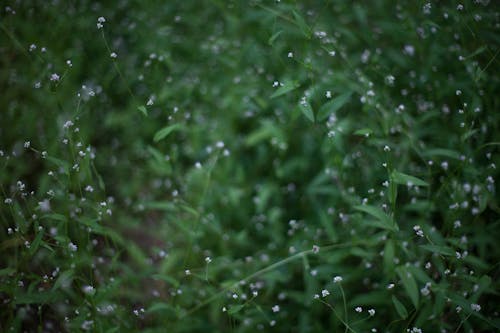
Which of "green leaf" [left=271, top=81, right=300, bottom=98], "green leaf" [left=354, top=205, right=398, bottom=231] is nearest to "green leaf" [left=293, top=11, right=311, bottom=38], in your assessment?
"green leaf" [left=271, top=81, right=300, bottom=98]

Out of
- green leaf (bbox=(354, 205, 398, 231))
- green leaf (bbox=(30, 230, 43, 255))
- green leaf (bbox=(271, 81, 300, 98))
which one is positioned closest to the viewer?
green leaf (bbox=(30, 230, 43, 255))

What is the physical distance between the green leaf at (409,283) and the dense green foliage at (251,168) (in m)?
0.02

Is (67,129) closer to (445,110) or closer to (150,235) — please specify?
(150,235)

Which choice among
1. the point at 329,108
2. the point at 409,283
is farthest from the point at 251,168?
the point at 409,283

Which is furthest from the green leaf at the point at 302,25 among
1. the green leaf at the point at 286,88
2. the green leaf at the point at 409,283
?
the green leaf at the point at 409,283

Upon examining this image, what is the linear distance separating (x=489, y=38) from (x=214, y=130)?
2.21 meters

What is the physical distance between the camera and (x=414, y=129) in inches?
128

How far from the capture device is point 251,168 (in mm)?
3791

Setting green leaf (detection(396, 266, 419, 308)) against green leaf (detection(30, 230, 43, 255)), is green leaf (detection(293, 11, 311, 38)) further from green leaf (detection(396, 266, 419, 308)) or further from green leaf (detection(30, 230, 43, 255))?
green leaf (detection(30, 230, 43, 255))

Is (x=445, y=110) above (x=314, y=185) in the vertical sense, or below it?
above

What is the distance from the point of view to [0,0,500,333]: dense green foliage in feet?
8.49

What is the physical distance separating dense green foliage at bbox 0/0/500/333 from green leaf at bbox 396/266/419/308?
22 millimetres

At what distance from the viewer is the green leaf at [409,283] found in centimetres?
Result: 229

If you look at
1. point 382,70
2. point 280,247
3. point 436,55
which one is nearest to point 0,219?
point 280,247
